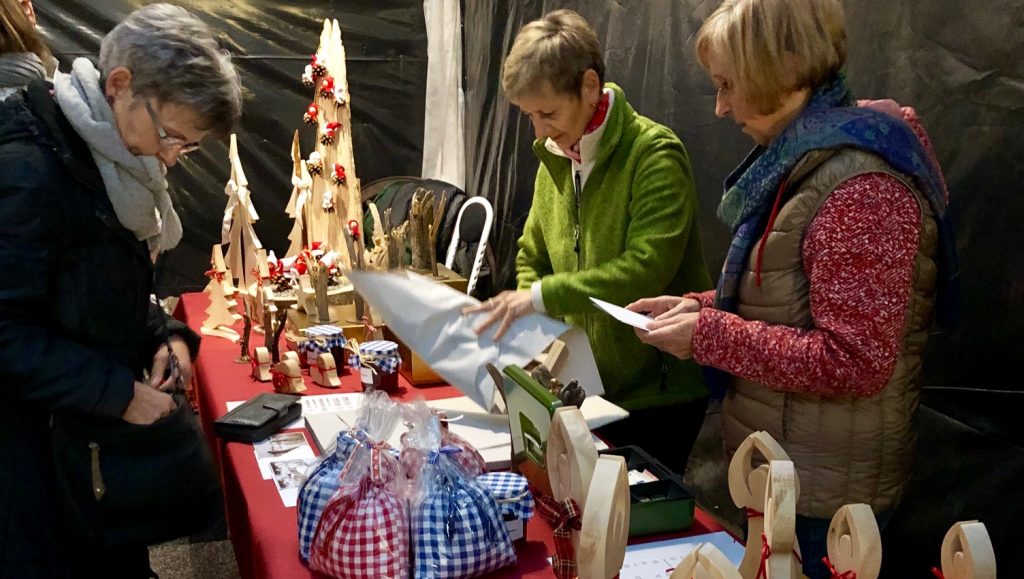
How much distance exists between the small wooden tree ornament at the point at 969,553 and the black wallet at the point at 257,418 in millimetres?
1358

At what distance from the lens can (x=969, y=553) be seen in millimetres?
703

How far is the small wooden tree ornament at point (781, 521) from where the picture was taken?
821 mm

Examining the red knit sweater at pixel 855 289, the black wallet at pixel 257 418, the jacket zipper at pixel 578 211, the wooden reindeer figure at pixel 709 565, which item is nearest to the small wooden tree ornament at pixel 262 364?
the black wallet at pixel 257 418

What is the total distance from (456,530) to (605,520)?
38cm

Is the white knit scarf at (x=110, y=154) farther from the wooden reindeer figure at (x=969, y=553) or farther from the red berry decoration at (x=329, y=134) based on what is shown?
the red berry decoration at (x=329, y=134)

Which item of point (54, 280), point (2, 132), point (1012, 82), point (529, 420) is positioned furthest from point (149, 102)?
point (1012, 82)

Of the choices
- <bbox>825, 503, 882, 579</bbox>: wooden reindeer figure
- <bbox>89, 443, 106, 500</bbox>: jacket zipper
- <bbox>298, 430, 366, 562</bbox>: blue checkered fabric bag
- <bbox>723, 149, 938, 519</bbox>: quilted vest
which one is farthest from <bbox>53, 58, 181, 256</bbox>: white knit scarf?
<bbox>825, 503, 882, 579</bbox>: wooden reindeer figure

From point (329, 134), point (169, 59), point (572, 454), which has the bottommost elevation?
point (572, 454)

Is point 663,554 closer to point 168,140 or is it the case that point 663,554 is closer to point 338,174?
point 168,140

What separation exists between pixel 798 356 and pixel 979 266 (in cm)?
50

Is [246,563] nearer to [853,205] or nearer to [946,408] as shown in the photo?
[853,205]

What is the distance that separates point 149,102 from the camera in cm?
130

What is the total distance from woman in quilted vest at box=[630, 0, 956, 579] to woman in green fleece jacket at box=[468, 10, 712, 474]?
401 millimetres

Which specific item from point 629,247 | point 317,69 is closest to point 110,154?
point 629,247
